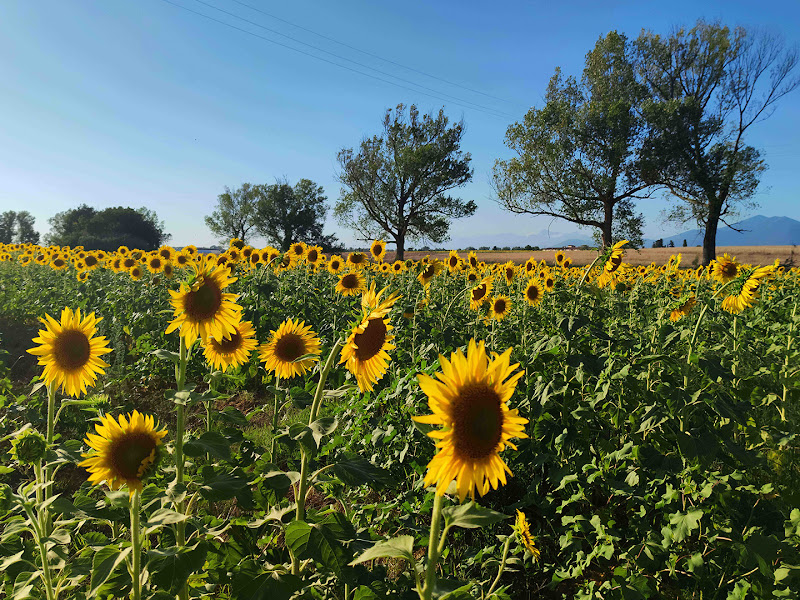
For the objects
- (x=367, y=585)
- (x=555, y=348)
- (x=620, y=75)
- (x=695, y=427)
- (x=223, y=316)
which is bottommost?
(x=367, y=585)

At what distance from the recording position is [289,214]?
54.8 m

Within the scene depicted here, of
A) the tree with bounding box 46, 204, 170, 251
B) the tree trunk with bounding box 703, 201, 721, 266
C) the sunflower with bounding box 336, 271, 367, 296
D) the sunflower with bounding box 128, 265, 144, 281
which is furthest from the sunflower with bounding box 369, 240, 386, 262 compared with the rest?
the tree with bounding box 46, 204, 170, 251

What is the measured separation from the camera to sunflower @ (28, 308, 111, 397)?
2.29 m

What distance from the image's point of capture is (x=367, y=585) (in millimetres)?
1497

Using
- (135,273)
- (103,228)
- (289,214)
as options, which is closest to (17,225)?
(103,228)

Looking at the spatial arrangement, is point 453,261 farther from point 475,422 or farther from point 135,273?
point 475,422

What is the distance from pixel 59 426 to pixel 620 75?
31.8 metres

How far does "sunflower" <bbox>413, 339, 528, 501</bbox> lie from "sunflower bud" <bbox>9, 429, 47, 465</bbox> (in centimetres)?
155

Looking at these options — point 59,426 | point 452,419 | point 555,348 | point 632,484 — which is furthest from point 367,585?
point 59,426

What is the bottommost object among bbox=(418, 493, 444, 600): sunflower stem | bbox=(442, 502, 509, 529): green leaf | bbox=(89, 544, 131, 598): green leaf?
bbox=(89, 544, 131, 598): green leaf

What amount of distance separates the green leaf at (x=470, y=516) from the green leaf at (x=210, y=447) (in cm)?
87

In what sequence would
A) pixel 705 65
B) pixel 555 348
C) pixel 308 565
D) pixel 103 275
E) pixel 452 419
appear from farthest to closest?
pixel 705 65, pixel 103 275, pixel 555 348, pixel 308 565, pixel 452 419

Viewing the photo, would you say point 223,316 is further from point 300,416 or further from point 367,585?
point 300,416

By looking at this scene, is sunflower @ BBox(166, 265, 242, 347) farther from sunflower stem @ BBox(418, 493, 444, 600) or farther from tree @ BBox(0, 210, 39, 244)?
tree @ BBox(0, 210, 39, 244)
